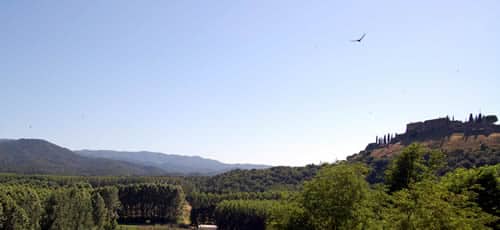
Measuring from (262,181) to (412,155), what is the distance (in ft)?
382

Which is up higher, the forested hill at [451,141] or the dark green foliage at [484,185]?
the forested hill at [451,141]

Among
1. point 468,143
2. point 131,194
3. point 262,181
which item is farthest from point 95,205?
point 468,143

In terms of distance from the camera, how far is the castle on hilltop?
490 feet

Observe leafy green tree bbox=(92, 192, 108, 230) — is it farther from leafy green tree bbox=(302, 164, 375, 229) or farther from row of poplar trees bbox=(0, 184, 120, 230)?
leafy green tree bbox=(302, 164, 375, 229)

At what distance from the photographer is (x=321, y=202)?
65.8ft

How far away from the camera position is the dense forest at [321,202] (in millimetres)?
16188

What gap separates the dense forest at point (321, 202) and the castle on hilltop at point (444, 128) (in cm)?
4428

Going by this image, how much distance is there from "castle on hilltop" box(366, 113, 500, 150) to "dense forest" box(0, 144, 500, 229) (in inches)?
1743

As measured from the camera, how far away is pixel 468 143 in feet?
445

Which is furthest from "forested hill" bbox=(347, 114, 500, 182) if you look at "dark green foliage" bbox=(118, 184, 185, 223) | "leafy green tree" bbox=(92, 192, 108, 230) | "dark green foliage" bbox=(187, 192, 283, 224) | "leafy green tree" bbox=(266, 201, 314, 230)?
"leafy green tree" bbox=(266, 201, 314, 230)

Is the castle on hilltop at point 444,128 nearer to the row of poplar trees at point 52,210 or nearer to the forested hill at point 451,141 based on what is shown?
the forested hill at point 451,141

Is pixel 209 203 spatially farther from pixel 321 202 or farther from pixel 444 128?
pixel 444 128

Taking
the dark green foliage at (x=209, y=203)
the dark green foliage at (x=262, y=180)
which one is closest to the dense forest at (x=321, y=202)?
the dark green foliage at (x=209, y=203)

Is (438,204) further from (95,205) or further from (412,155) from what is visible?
(95,205)
